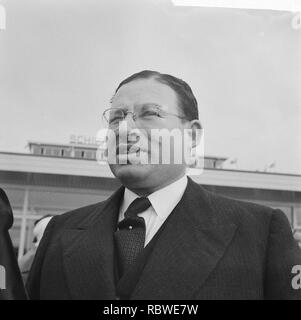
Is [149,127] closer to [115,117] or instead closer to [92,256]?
[115,117]

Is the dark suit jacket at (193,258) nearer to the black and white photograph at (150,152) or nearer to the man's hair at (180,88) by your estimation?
the black and white photograph at (150,152)

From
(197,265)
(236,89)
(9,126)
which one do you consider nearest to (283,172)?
(236,89)

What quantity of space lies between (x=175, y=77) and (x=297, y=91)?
1.63ft

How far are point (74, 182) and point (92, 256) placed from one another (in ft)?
1.00

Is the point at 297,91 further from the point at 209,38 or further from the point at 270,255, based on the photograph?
the point at 270,255

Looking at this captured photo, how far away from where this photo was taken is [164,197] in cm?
157

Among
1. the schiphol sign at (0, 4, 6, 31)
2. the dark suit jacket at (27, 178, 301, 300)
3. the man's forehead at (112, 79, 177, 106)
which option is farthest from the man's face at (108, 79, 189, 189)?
the schiphol sign at (0, 4, 6, 31)

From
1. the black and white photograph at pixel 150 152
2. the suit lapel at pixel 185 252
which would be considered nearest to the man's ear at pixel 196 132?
the black and white photograph at pixel 150 152

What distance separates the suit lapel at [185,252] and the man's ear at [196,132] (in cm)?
22

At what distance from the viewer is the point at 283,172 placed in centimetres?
169

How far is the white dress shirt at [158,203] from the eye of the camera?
154 centimetres

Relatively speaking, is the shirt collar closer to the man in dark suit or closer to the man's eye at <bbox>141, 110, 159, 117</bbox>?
the man in dark suit

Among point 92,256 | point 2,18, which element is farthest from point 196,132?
point 2,18

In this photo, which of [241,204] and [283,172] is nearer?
[241,204]
